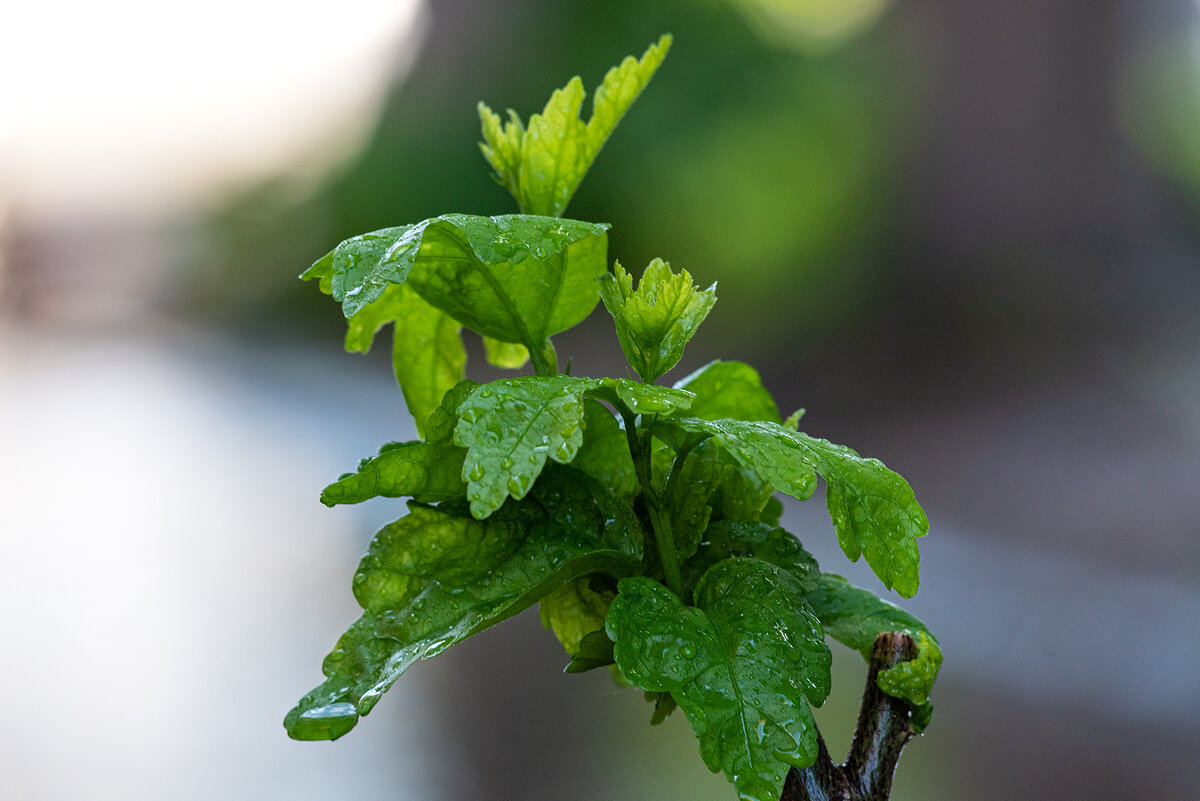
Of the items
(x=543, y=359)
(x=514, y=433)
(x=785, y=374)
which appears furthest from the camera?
(x=785, y=374)

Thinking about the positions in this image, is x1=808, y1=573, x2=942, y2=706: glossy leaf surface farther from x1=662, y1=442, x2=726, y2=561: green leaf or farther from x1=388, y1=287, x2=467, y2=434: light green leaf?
x1=388, y1=287, x2=467, y2=434: light green leaf

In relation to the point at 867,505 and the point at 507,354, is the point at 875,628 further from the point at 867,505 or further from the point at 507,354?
the point at 507,354

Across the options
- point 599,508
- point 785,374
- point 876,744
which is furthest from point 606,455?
point 785,374

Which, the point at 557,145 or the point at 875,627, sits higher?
the point at 557,145

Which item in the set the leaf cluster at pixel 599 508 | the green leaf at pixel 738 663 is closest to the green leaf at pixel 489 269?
the leaf cluster at pixel 599 508

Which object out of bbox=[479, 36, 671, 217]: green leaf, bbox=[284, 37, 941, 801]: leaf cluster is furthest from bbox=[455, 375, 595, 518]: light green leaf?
bbox=[479, 36, 671, 217]: green leaf

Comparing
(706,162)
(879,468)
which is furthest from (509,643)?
(706,162)

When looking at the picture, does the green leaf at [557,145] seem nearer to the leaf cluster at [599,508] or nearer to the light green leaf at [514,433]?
the leaf cluster at [599,508]
